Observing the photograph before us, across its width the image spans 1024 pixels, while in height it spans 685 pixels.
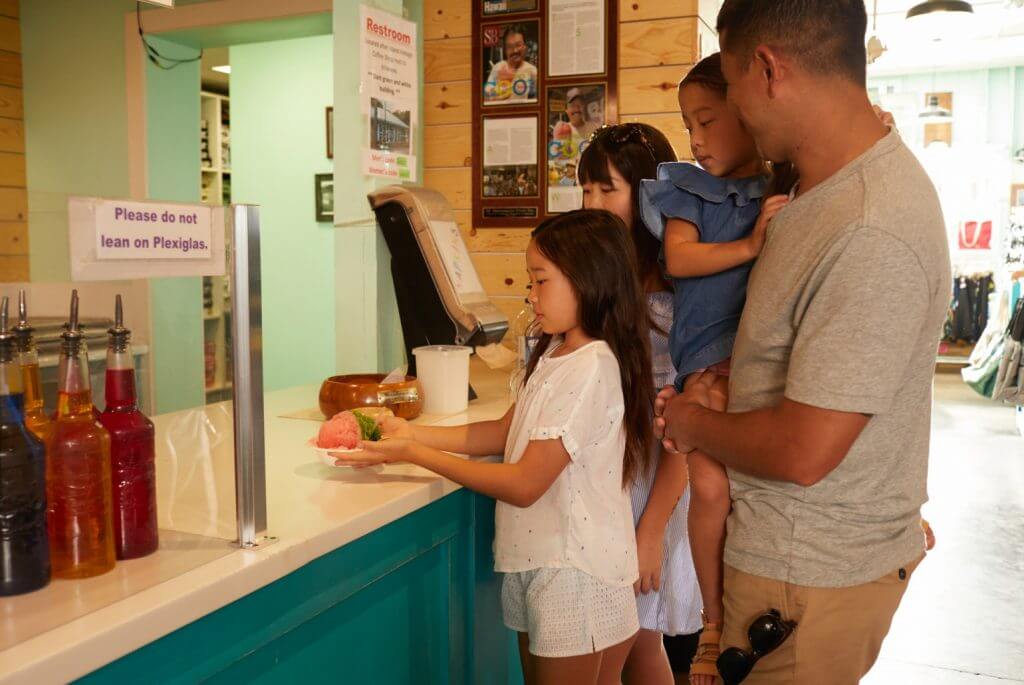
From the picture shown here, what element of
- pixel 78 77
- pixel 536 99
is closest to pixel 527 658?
pixel 536 99

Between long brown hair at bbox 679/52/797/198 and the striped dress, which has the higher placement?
long brown hair at bbox 679/52/797/198

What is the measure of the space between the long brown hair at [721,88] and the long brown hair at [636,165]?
0.22m

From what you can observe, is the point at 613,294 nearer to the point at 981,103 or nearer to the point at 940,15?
the point at 940,15

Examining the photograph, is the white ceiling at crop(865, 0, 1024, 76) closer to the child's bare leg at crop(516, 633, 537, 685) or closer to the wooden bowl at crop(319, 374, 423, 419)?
the wooden bowl at crop(319, 374, 423, 419)

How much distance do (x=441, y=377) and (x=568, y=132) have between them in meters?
1.43

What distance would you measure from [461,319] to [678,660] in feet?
3.57

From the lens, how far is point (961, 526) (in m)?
4.92

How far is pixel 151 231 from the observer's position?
1134mm

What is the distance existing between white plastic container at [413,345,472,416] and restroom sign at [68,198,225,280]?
100cm

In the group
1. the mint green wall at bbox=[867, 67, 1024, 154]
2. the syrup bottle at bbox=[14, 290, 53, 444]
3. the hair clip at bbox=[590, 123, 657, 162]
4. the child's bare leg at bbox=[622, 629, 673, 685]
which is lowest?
the child's bare leg at bbox=[622, 629, 673, 685]

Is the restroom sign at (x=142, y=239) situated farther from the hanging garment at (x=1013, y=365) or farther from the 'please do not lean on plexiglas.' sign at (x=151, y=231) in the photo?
the hanging garment at (x=1013, y=365)

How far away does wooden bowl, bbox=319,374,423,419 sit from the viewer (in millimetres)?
2002

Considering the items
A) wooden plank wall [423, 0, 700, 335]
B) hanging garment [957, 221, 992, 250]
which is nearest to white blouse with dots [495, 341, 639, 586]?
wooden plank wall [423, 0, 700, 335]

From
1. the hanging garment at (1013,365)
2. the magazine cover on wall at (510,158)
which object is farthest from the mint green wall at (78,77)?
the hanging garment at (1013,365)
